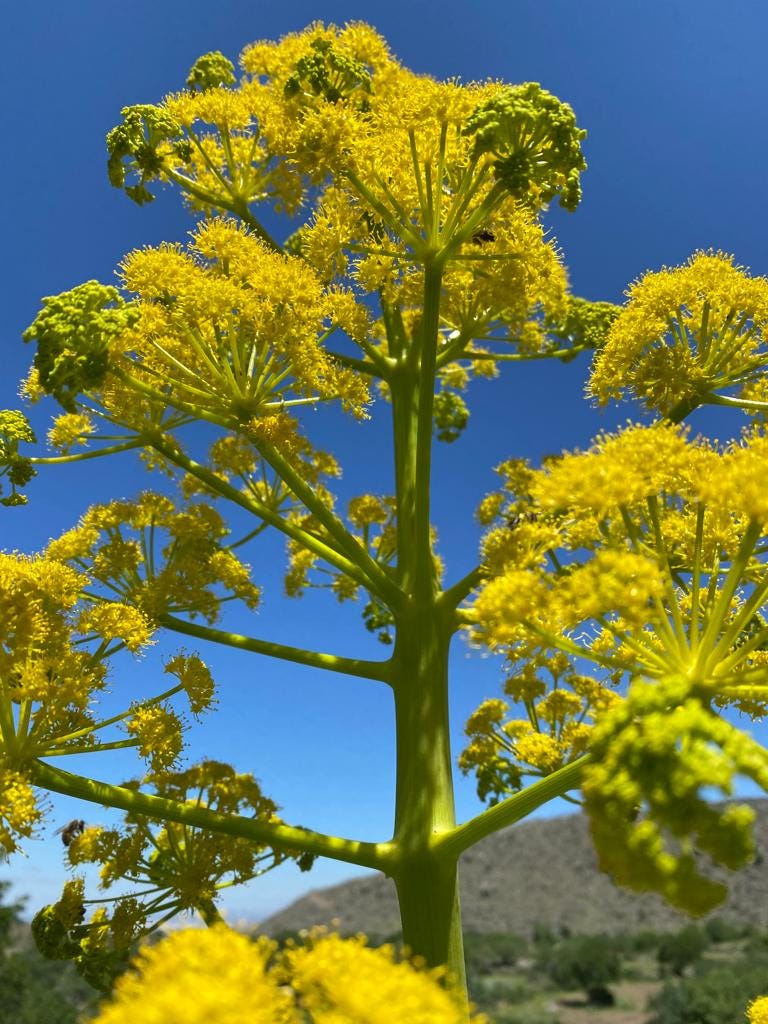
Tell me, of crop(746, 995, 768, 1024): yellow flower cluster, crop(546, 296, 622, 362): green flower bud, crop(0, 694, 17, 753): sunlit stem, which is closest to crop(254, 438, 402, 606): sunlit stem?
crop(0, 694, 17, 753): sunlit stem

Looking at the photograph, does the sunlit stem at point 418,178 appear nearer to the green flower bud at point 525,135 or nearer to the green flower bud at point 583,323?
the green flower bud at point 525,135

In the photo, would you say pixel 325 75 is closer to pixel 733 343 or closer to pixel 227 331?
pixel 227 331

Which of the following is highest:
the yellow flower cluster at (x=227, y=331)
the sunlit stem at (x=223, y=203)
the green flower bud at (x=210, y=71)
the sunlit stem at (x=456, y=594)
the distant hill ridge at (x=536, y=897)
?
the green flower bud at (x=210, y=71)

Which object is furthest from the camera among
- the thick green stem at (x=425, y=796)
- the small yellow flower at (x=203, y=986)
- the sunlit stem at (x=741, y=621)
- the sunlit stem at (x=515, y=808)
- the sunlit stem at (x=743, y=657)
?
the thick green stem at (x=425, y=796)

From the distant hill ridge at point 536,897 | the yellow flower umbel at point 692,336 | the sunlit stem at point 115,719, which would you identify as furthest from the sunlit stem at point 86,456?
the distant hill ridge at point 536,897

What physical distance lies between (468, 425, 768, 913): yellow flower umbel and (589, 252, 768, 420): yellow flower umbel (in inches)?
41.1

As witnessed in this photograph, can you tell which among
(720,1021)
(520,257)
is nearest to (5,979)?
(720,1021)

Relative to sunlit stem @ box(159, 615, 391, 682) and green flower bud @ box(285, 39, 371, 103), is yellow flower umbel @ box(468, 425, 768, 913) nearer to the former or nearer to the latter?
sunlit stem @ box(159, 615, 391, 682)

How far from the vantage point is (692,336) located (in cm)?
476

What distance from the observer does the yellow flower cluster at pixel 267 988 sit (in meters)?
1.96

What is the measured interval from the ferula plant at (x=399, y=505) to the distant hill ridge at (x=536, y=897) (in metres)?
86.8

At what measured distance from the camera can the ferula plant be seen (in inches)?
99.6

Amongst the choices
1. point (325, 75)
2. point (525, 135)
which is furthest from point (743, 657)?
point (325, 75)

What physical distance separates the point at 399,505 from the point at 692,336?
2125mm
